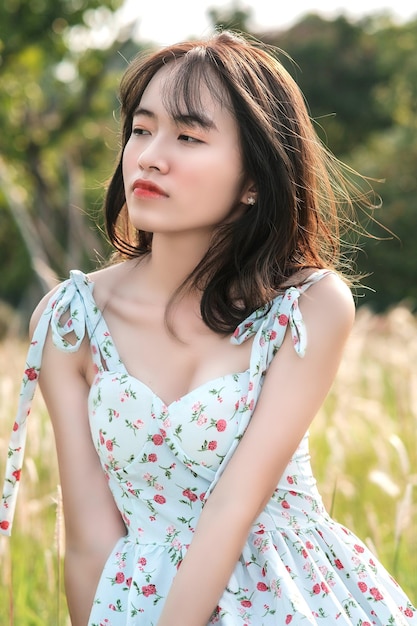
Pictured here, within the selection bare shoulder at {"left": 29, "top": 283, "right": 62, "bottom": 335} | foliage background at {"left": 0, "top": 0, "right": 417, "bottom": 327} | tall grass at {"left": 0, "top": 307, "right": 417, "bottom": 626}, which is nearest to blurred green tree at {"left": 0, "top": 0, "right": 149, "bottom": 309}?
foliage background at {"left": 0, "top": 0, "right": 417, "bottom": 327}

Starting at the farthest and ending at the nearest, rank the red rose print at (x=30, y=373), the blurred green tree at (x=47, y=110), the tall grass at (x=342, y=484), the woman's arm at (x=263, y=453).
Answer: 1. the blurred green tree at (x=47, y=110)
2. the tall grass at (x=342, y=484)
3. the red rose print at (x=30, y=373)
4. the woman's arm at (x=263, y=453)

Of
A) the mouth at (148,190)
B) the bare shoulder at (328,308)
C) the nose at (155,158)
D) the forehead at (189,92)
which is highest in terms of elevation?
the forehead at (189,92)

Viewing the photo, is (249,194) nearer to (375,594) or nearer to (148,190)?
(148,190)

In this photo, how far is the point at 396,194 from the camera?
824 inches

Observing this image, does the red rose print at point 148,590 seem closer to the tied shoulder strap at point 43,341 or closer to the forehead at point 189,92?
the tied shoulder strap at point 43,341

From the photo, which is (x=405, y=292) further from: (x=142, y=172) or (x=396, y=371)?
(x=142, y=172)

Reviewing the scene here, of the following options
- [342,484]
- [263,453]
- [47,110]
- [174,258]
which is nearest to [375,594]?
[263,453]

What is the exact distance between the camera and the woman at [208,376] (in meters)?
1.95

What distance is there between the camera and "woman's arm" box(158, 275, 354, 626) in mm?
1883

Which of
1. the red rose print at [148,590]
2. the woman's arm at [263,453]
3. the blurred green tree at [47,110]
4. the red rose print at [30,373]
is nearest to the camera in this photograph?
the woman's arm at [263,453]

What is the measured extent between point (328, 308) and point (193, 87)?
0.54 meters

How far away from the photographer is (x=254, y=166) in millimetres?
2137

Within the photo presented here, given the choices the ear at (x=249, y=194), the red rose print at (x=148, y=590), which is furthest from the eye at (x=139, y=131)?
the red rose print at (x=148, y=590)

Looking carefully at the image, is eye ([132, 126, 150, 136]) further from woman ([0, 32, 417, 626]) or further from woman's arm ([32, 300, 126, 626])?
woman's arm ([32, 300, 126, 626])
